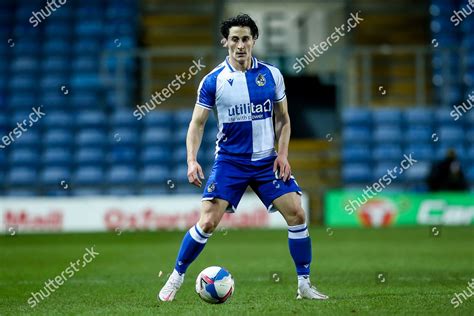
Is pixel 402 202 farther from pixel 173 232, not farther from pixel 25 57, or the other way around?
pixel 25 57

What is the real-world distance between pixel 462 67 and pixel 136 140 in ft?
28.1

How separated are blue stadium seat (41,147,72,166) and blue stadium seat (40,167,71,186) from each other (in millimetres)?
138

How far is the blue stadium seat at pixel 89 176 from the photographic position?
2372cm

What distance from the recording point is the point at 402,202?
72.8 ft

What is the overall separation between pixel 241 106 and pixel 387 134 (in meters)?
16.3

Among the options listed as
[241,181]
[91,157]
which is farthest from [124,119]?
[241,181]

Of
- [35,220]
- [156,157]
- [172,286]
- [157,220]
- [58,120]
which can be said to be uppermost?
[172,286]

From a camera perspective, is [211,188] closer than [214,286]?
No

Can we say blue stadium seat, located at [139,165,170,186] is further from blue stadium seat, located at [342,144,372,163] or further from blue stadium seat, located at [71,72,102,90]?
blue stadium seat, located at [342,144,372,163]

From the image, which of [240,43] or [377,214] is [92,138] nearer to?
[377,214]

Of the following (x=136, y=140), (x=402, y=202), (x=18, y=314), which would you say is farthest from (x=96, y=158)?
(x=18, y=314)

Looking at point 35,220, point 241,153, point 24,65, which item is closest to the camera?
point 241,153

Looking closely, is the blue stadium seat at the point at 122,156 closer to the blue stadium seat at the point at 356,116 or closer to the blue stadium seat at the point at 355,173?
the blue stadium seat at the point at 355,173

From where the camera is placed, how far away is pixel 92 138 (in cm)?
2452
